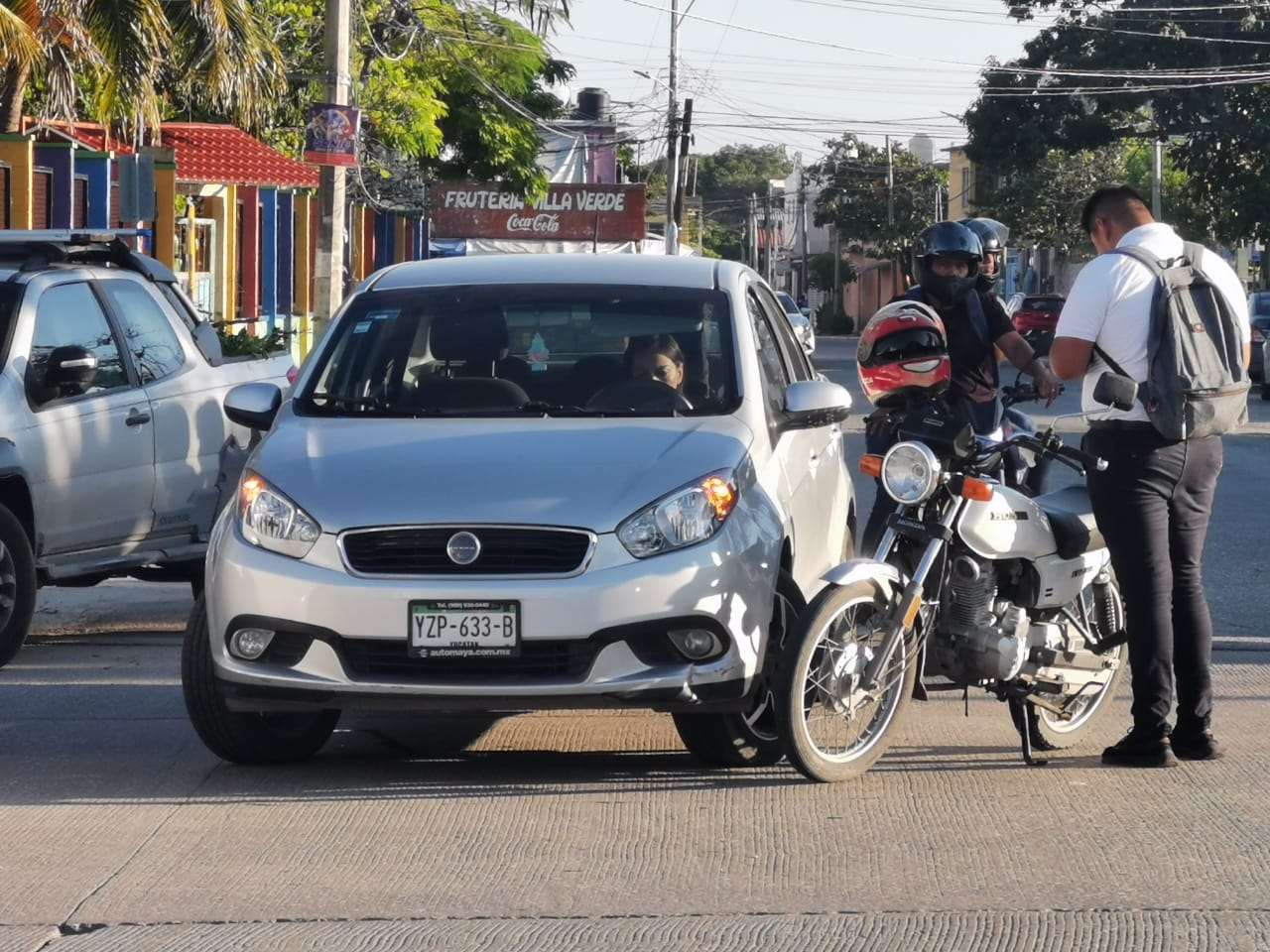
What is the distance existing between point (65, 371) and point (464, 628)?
362cm

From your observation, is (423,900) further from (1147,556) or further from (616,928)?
(1147,556)

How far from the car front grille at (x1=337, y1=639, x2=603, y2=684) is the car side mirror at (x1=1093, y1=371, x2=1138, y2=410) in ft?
5.74

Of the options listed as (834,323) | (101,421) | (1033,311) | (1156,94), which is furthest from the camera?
(834,323)

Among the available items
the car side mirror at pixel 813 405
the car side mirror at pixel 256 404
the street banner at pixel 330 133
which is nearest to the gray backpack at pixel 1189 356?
the car side mirror at pixel 813 405

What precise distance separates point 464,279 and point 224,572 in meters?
1.70

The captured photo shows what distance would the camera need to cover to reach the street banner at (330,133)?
69.1 feet

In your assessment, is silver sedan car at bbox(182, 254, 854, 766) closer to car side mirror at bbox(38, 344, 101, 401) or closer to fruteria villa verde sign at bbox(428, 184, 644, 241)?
car side mirror at bbox(38, 344, 101, 401)

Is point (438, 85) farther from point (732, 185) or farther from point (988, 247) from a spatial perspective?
point (732, 185)

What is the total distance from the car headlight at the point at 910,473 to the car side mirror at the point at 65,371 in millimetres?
4119

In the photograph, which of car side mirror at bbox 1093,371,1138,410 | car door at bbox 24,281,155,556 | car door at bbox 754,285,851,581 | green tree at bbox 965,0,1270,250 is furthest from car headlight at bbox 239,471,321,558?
green tree at bbox 965,0,1270,250

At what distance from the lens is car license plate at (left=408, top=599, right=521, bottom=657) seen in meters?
6.13

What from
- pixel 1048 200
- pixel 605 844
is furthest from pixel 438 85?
pixel 1048 200

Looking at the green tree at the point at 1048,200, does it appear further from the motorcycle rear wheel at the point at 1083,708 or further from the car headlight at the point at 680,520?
the car headlight at the point at 680,520

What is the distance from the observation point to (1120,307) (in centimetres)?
665
